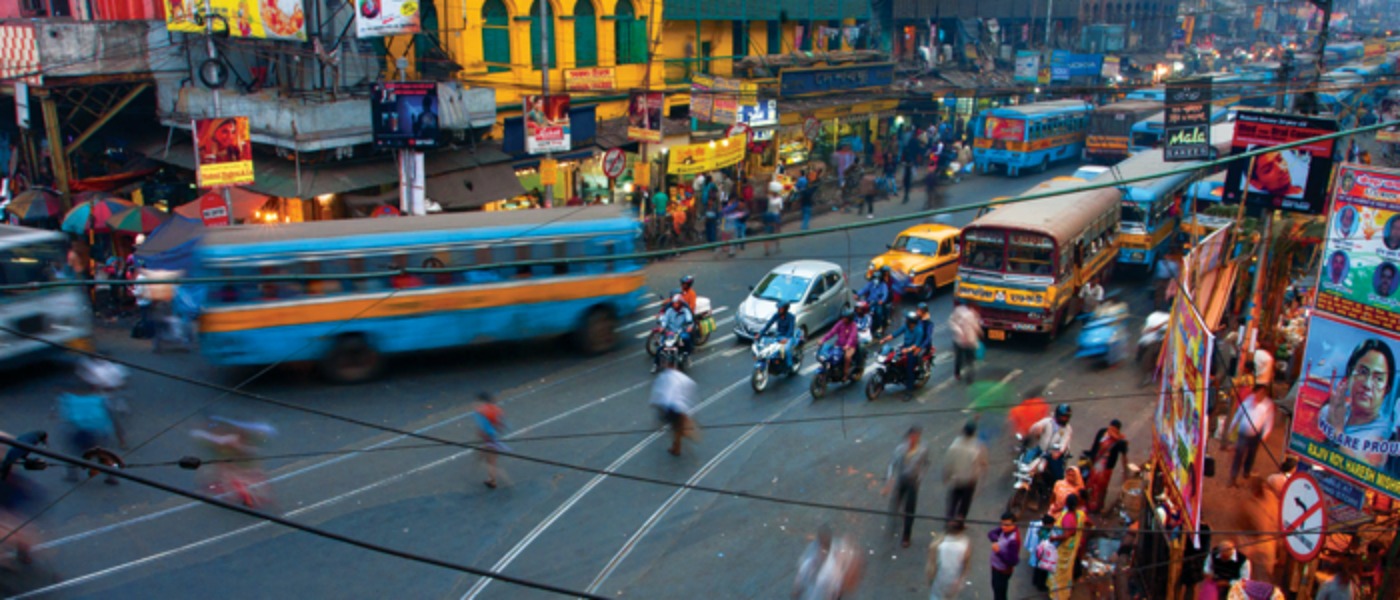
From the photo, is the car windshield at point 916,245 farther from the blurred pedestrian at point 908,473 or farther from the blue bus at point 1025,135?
the blue bus at point 1025,135

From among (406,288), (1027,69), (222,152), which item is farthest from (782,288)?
(1027,69)

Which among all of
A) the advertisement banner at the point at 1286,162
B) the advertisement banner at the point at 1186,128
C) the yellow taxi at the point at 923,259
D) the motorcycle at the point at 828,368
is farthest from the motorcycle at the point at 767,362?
the advertisement banner at the point at 1186,128

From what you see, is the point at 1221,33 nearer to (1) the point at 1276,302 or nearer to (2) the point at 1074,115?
(2) the point at 1074,115

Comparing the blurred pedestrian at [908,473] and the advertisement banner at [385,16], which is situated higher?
the advertisement banner at [385,16]

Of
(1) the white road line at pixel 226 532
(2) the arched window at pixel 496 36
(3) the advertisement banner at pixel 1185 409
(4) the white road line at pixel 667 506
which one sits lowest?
(4) the white road line at pixel 667 506

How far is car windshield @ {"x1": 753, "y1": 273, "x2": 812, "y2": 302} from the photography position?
1695cm

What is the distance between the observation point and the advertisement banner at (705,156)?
83.6 ft

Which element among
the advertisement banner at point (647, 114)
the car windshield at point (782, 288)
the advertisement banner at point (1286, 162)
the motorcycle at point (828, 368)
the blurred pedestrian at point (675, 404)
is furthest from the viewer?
the advertisement banner at point (647, 114)

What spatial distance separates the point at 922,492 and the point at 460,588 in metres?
5.45

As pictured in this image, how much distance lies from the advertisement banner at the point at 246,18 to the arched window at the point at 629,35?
10303 mm

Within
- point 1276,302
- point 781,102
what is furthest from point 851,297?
point 781,102

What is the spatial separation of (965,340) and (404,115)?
11.9 meters

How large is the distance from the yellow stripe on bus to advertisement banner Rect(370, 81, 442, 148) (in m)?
6.28

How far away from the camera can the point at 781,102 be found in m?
32.4
